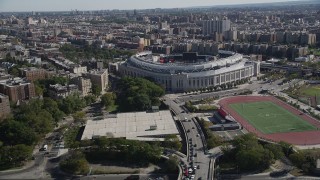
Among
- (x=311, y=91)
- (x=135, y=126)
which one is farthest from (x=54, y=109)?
(x=311, y=91)

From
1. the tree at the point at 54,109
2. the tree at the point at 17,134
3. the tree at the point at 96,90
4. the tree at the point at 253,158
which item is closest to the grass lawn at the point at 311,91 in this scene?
the tree at the point at 253,158

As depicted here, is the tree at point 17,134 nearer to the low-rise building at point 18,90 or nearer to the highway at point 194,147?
the low-rise building at point 18,90

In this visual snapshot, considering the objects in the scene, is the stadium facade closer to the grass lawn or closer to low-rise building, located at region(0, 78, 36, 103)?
the grass lawn

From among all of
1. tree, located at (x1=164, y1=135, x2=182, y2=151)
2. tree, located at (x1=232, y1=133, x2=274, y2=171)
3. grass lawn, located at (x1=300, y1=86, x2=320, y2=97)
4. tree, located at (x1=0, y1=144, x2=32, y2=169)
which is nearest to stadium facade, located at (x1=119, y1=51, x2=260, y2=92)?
grass lawn, located at (x1=300, y1=86, x2=320, y2=97)

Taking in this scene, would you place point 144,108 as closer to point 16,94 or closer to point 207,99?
point 207,99

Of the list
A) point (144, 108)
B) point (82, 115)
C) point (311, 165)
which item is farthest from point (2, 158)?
point (311, 165)

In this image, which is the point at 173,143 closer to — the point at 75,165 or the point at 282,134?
the point at 75,165
